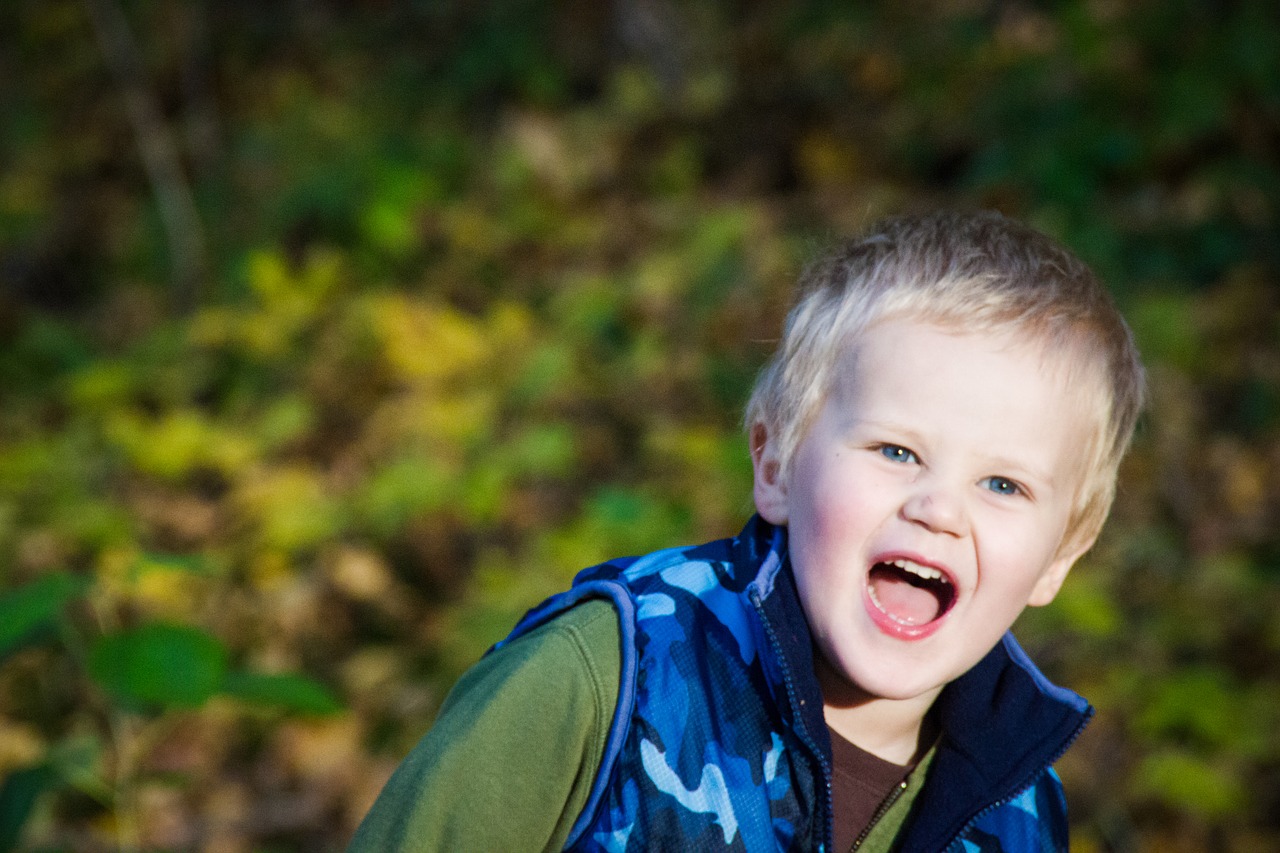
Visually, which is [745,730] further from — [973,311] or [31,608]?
[31,608]

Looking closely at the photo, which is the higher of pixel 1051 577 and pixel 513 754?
pixel 1051 577

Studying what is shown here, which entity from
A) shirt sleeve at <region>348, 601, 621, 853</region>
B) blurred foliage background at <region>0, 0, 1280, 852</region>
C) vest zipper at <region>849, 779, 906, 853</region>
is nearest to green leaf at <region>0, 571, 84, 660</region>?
blurred foliage background at <region>0, 0, 1280, 852</region>

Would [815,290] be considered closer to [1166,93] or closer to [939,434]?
[939,434]

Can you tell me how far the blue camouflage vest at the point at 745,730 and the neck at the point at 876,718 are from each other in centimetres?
4

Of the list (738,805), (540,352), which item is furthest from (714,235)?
(738,805)

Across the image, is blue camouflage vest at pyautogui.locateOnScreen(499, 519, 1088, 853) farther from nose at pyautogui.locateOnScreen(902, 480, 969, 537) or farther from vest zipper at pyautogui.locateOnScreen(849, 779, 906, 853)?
nose at pyautogui.locateOnScreen(902, 480, 969, 537)

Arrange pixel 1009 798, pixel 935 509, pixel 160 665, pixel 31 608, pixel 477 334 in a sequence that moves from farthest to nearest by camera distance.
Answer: pixel 477 334 → pixel 160 665 → pixel 31 608 → pixel 1009 798 → pixel 935 509

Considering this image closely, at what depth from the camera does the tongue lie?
1.32 m

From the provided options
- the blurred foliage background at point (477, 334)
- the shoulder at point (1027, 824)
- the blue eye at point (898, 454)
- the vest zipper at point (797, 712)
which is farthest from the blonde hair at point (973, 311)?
the blurred foliage background at point (477, 334)

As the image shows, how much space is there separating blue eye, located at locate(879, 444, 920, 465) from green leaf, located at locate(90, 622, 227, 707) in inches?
47.4

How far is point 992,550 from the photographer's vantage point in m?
1.28

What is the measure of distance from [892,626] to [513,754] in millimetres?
441

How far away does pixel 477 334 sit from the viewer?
517 cm

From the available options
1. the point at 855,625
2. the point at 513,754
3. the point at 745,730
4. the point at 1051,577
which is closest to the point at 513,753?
the point at 513,754
